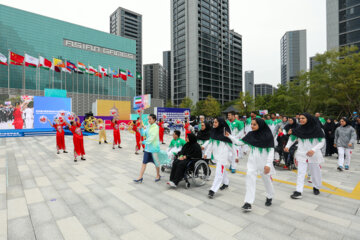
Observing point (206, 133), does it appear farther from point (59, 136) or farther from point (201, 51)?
point (201, 51)

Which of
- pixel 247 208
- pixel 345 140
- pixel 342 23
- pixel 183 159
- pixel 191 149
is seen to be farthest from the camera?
pixel 342 23

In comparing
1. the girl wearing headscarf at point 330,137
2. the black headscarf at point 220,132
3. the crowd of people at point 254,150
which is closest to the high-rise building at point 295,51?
the girl wearing headscarf at point 330,137

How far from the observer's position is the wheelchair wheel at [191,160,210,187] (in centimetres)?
471

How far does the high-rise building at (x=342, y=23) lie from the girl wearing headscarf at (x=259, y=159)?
56517 millimetres

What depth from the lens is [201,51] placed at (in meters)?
68.2

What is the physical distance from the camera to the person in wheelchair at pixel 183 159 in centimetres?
451

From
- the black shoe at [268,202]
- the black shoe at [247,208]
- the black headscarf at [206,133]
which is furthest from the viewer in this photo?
the black headscarf at [206,133]

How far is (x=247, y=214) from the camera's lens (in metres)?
3.34

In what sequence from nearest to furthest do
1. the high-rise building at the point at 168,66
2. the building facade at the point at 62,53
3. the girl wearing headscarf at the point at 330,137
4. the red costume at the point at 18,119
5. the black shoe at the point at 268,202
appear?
the black shoe at the point at 268,202, the girl wearing headscarf at the point at 330,137, the red costume at the point at 18,119, the building facade at the point at 62,53, the high-rise building at the point at 168,66

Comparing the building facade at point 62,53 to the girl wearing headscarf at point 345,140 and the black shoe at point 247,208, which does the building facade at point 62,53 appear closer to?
the girl wearing headscarf at point 345,140

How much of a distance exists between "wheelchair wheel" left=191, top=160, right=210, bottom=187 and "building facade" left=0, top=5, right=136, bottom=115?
186ft

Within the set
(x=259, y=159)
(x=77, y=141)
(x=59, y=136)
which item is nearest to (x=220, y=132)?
(x=259, y=159)

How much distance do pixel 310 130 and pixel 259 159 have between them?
156cm

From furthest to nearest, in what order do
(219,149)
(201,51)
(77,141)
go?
1. (201,51)
2. (77,141)
3. (219,149)
